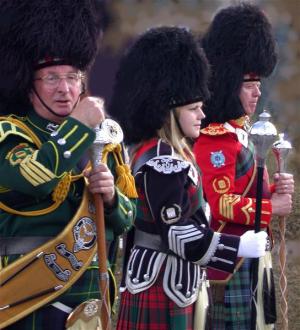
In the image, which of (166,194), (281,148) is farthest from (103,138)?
(281,148)

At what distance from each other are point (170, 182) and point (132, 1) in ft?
7.02

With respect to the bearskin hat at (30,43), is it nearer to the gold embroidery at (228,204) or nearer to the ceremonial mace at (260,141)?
the ceremonial mace at (260,141)

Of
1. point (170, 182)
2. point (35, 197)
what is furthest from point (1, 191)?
point (170, 182)

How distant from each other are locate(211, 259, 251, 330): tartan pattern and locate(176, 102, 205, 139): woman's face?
0.89 meters

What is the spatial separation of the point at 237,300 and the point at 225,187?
1.74 ft

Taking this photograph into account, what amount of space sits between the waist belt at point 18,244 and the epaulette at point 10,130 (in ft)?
0.97

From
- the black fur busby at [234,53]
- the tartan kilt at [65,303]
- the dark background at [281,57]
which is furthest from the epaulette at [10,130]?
the dark background at [281,57]

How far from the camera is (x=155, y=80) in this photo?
3990mm

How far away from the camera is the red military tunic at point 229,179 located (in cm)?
443

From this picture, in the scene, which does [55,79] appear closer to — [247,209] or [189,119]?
[189,119]

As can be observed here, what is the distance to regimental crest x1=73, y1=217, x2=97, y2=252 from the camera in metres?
3.15

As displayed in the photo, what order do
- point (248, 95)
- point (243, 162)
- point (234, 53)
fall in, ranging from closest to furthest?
point (243, 162) < point (248, 95) < point (234, 53)

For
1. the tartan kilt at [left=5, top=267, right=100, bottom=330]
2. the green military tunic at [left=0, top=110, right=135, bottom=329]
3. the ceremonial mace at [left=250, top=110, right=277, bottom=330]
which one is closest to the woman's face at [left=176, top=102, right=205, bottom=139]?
the ceremonial mace at [left=250, top=110, right=277, bottom=330]

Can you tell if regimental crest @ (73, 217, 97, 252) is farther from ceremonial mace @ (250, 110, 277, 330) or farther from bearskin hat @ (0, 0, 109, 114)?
ceremonial mace @ (250, 110, 277, 330)
